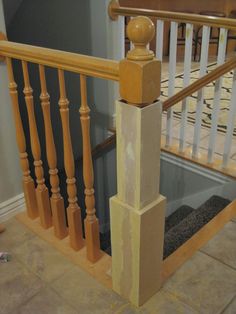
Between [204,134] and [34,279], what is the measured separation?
6.94 ft

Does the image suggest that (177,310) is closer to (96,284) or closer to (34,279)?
(96,284)

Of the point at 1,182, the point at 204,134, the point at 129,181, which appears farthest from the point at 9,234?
the point at 204,134

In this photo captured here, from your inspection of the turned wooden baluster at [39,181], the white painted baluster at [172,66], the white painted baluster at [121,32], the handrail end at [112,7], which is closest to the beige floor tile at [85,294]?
the turned wooden baluster at [39,181]

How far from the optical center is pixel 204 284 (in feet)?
5.17

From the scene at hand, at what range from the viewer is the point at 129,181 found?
1.27m

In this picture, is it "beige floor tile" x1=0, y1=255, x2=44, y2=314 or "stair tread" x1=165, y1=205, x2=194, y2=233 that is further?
"stair tread" x1=165, y1=205, x2=194, y2=233

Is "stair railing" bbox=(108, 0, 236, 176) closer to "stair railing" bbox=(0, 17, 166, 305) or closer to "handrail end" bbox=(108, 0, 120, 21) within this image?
"handrail end" bbox=(108, 0, 120, 21)

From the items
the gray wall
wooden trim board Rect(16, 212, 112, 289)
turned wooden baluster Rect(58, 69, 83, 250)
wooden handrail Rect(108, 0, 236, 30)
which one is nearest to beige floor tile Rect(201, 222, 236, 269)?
wooden trim board Rect(16, 212, 112, 289)

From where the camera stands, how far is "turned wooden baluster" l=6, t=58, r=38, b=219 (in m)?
1.66

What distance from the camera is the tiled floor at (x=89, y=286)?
4.83 ft

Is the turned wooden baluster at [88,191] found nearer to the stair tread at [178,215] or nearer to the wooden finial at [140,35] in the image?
the wooden finial at [140,35]

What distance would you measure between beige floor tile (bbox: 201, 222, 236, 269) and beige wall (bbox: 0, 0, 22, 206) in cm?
107

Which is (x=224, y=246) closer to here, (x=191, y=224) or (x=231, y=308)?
(x=231, y=308)

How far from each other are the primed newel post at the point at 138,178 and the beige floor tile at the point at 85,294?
0.06 meters
